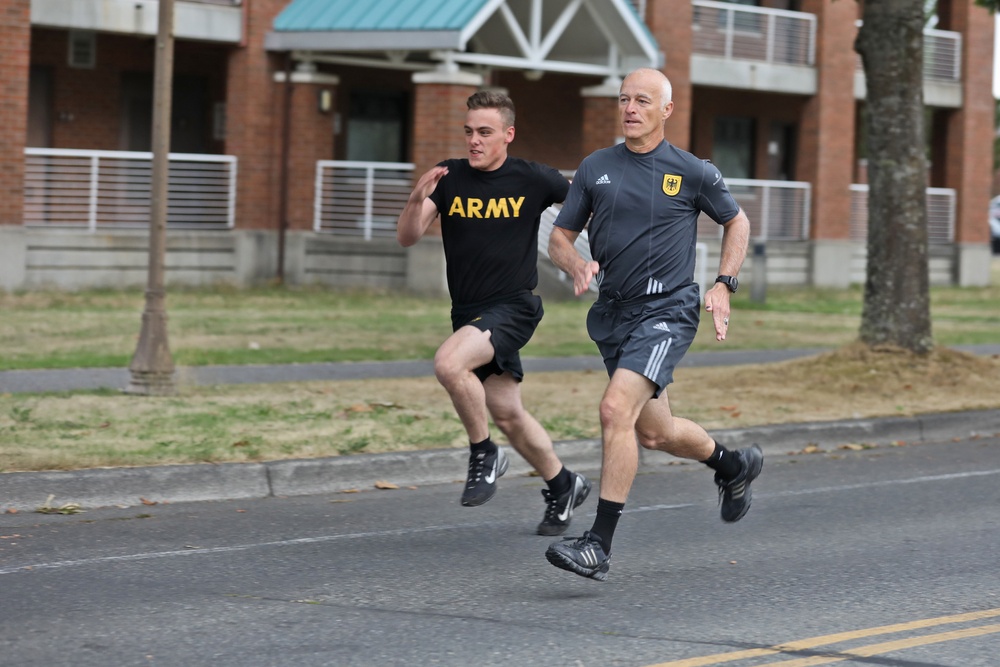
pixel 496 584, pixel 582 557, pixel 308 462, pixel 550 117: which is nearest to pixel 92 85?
pixel 550 117

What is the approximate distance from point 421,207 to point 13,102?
15909mm

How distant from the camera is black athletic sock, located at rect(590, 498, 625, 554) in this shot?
21.2 feet

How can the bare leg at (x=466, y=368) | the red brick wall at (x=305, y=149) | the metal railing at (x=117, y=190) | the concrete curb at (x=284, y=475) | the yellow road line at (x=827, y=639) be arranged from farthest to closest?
the red brick wall at (x=305, y=149), the metal railing at (x=117, y=190), the concrete curb at (x=284, y=475), the bare leg at (x=466, y=368), the yellow road line at (x=827, y=639)

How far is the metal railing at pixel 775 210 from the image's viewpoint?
97.7ft

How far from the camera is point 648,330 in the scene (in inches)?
263

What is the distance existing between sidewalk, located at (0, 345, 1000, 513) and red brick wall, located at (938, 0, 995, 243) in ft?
68.5

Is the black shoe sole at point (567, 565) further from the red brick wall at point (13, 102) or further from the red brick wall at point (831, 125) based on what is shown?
the red brick wall at point (831, 125)

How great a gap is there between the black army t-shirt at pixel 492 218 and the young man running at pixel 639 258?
51 centimetres

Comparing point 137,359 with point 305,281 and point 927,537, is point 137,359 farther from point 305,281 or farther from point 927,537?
point 305,281

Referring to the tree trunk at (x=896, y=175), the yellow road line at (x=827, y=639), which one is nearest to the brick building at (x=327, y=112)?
the tree trunk at (x=896, y=175)

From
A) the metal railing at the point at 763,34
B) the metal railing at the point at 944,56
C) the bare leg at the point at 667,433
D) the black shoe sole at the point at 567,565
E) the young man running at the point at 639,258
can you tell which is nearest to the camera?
the black shoe sole at the point at 567,565

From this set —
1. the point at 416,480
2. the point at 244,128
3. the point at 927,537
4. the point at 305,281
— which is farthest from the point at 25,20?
the point at 927,537

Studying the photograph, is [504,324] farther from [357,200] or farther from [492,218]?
[357,200]

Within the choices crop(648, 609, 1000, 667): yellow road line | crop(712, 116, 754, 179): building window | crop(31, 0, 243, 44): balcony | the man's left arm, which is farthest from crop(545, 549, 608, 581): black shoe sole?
crop(712, 116, 754, 179): building window
